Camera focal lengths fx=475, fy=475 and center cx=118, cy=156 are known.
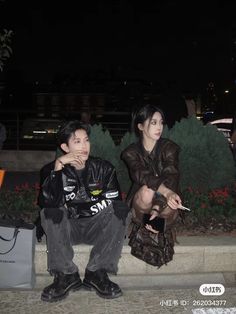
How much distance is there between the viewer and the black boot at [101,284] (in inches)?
151

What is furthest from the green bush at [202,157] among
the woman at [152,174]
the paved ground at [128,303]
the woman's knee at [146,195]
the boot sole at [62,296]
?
the boot sole at [62,296]

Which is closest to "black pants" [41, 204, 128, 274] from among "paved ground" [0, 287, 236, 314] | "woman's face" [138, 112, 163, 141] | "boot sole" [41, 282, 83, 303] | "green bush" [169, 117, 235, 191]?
"boot sole" [41, 282, 83, 303]

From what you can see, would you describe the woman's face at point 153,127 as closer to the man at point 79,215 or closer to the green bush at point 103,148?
the man at point 79,215

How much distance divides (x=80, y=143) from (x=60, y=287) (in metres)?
1.22

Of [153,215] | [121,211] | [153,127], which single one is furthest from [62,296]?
[153,127]

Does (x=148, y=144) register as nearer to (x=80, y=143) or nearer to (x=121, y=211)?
(x=80, y=143)

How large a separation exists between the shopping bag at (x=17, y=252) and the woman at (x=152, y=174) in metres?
0.98

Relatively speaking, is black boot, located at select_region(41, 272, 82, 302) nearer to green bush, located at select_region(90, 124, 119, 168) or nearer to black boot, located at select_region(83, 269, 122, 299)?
black boot, located at select_region(83, 269, 122, 299)

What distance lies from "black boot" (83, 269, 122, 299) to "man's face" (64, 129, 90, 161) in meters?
0.97

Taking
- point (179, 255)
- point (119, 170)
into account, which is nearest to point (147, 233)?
point (179, 255)

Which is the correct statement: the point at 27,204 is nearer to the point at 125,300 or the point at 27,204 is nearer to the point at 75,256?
the point at 75,256

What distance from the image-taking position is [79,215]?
13.5ft

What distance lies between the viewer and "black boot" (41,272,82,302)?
3.78 m

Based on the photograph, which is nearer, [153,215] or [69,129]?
[153,215]
